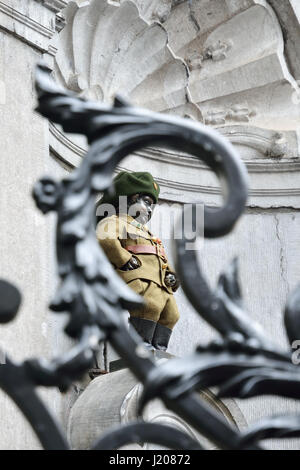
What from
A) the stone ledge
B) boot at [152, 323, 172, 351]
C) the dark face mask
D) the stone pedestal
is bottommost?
the stone pedestal

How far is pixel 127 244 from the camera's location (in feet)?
14.1

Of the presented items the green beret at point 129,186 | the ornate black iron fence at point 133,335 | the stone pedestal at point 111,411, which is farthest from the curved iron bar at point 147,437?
the green beret at point 129,186

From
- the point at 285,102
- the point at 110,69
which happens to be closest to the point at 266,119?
the point at 285,102

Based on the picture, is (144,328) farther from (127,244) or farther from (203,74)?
(203,74)

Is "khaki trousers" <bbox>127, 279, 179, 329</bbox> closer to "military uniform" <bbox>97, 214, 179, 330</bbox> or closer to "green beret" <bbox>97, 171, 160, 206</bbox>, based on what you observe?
"military uniform" <bbox>97, 214, 179, 330</bbox>

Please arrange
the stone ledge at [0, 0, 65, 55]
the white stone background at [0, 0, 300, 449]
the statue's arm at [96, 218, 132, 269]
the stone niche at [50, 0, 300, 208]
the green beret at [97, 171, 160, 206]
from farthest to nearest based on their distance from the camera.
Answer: the stone niche at [50, 0, 300, 208] < the green beret at [97, 171, 160, 206] < the statue's arm at [96, 218, 132, 269] < the stone ledge at [0, 0, 65, 55] < the white stone background at [0, 0, 300, 449]

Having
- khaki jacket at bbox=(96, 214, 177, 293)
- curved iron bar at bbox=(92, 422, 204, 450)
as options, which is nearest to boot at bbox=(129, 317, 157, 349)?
khaki jacket at bbox=(96, 214, 177, 293)

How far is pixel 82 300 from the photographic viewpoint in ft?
3.87

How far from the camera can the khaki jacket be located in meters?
4.14

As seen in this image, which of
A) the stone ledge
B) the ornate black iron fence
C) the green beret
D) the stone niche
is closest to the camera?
the ornate black iron fence

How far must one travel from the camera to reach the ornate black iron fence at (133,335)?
1.17 metres

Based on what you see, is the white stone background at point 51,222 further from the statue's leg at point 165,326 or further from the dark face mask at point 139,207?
the dark face mask at point 139,207

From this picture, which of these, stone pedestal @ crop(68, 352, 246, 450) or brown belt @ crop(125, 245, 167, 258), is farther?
brown belt @ crop(125, 245, 167, 258)

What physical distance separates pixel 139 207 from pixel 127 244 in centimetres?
21
